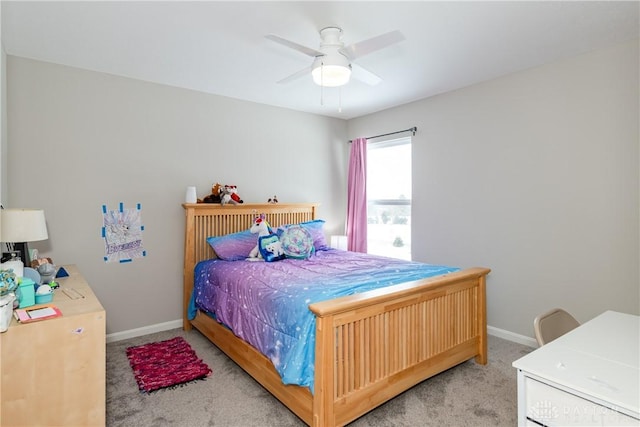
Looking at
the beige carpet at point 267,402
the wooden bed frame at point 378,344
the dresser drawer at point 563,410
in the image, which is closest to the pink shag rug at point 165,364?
the beige carpet at point 267,402

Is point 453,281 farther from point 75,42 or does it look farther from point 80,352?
point 75,42

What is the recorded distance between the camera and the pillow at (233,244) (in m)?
3.35

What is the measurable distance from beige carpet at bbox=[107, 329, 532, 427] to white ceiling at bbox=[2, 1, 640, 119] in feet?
7.88

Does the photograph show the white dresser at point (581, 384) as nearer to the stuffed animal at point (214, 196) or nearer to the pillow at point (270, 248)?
the pillow at point (270, 248)

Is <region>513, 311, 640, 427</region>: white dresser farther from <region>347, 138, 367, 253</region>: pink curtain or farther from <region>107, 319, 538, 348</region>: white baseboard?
<region>347, 138, 367, 253</region>: pink curtain

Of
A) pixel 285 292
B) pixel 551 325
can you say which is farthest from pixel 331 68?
pixel 551 325

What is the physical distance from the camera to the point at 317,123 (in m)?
4.60

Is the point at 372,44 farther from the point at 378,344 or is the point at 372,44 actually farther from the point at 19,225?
the point at 19,225

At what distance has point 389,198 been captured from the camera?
4406mm

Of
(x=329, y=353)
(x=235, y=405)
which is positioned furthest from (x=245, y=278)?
(x=329, y=353)

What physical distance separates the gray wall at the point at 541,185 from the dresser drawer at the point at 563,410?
2009mm

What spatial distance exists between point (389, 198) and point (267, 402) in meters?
2.86

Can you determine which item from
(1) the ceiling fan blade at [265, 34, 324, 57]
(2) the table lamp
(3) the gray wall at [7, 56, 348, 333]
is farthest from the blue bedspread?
(1) the ceiling fan blade at [265, 34, 324, 57]

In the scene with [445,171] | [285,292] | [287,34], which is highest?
[287,34]
